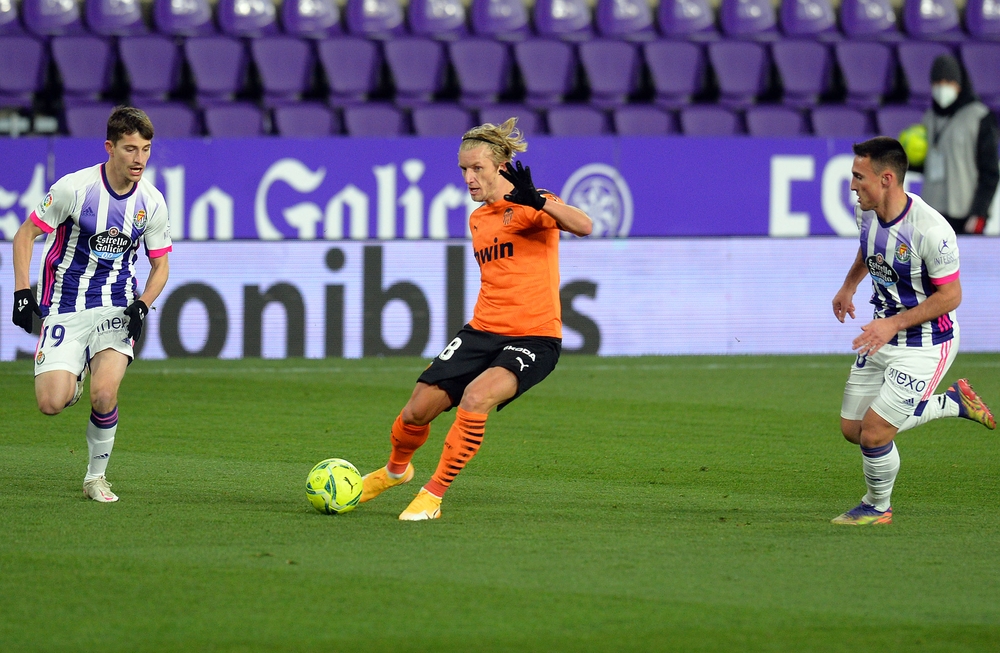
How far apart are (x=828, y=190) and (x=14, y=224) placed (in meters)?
7.84

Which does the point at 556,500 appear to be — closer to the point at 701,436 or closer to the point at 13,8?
the point at 701,436

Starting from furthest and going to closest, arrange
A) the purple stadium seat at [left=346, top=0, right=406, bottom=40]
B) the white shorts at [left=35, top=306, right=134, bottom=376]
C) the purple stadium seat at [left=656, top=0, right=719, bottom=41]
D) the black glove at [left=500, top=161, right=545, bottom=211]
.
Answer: the purple stadium seat at [left=656, top=0, right=719, bottom=41] < the purple stadium seat at [left=346, top=0, right=406, bottom=40] < the white shorts at [left=35, top=306, right=134, bottom=376] < the black glove at [left=500, top=161, right=545, bottom=211]

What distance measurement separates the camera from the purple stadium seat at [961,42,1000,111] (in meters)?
14.9

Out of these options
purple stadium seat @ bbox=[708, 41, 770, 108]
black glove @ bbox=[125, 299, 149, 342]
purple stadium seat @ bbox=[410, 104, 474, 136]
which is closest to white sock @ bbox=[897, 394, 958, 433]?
black glove @ bbox=[125, 299, 149, 342]

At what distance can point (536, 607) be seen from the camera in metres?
4.10

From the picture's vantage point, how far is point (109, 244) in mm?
5965

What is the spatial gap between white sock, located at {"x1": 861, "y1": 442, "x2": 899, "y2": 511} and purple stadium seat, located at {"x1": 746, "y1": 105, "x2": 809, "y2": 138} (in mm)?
9152

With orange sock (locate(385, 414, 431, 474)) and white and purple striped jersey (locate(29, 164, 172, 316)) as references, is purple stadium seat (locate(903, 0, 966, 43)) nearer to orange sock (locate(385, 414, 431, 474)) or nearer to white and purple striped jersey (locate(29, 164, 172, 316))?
orange sock (locate(385, 414, 431, 474))

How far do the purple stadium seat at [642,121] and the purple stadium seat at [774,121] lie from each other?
85 centimetres

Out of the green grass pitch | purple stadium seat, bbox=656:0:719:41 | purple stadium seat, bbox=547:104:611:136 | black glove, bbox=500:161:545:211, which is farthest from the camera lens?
purple stadium seat, bbox=656:0:719:41

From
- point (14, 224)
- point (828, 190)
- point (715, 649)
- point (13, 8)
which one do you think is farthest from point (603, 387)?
point (13, 8)

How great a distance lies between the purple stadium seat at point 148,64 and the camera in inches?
539

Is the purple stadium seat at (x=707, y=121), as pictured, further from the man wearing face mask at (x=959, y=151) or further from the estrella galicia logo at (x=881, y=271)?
the estrella galicia logo at (x=881, y=271)

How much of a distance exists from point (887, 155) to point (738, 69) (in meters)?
9.63
